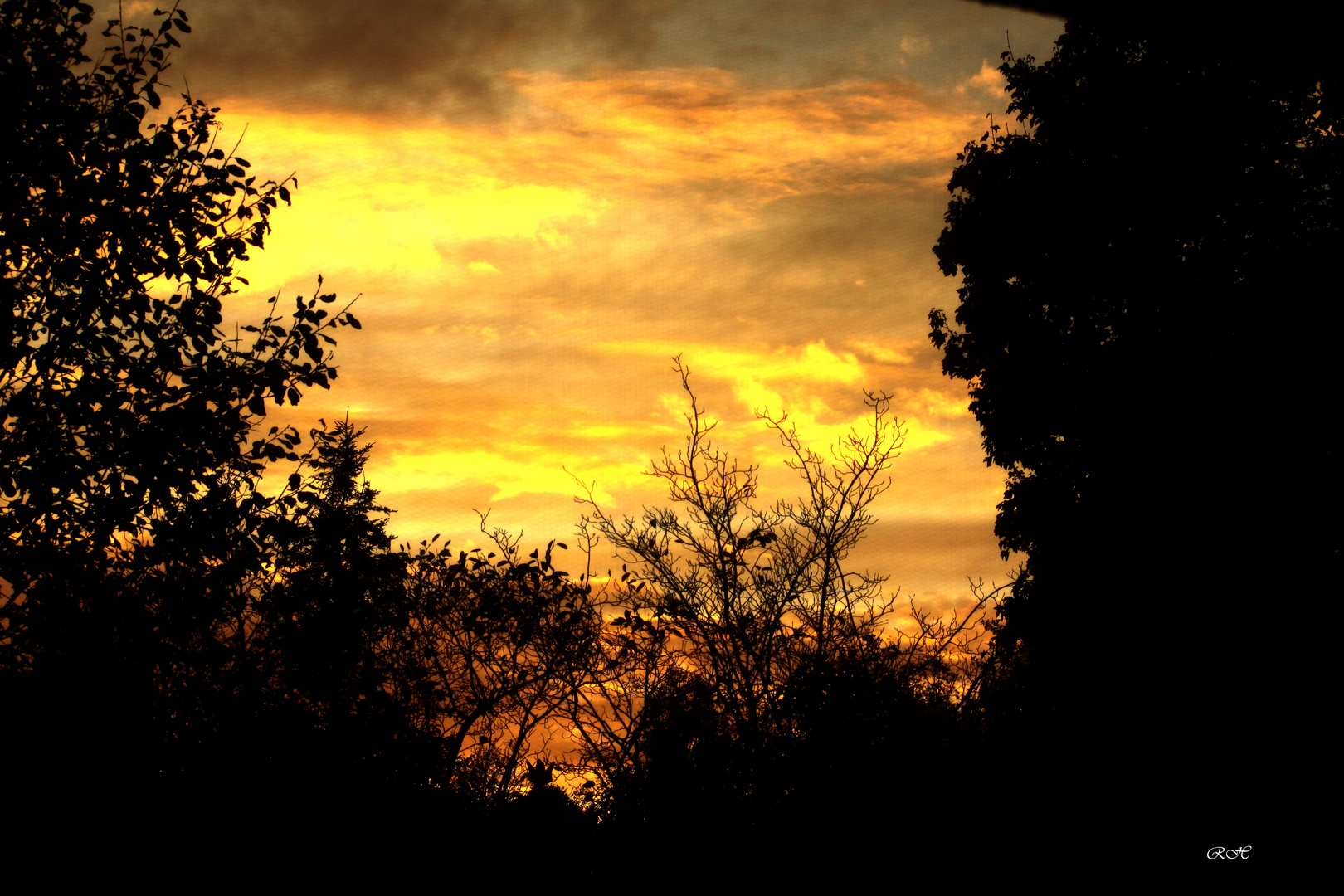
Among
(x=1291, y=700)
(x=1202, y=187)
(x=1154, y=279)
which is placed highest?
(x=1202, y=187)

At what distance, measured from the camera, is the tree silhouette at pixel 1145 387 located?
13.3m

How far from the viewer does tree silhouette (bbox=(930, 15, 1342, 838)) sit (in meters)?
13.3

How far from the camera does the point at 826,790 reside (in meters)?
10.9

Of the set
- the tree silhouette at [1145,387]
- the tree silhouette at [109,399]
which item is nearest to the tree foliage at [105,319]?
the tree silhouette at [109,399]

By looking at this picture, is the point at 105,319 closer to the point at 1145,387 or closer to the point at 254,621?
the point at 254,621

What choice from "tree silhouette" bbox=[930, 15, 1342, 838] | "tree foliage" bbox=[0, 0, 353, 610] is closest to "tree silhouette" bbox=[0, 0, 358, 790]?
"tree foliage" bbox=[0, 0, 353, 610]

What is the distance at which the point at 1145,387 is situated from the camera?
14562 millimetres

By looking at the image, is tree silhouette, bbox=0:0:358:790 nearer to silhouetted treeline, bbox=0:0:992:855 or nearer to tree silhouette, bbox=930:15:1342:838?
silhouetted treeline, bbox=0:0:992:855

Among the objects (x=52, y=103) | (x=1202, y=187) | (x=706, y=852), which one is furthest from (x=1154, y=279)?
(x=52, y=103)

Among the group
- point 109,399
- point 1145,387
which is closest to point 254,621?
point 109,399

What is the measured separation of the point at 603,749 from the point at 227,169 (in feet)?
27.8

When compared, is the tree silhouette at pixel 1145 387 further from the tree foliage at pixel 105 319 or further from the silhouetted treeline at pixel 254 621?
the tree foliage at pixel 105 319

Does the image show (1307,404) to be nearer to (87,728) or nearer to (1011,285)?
(1011,285)

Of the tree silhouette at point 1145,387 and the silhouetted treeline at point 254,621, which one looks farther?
the tree silhouette at point 1145,387
